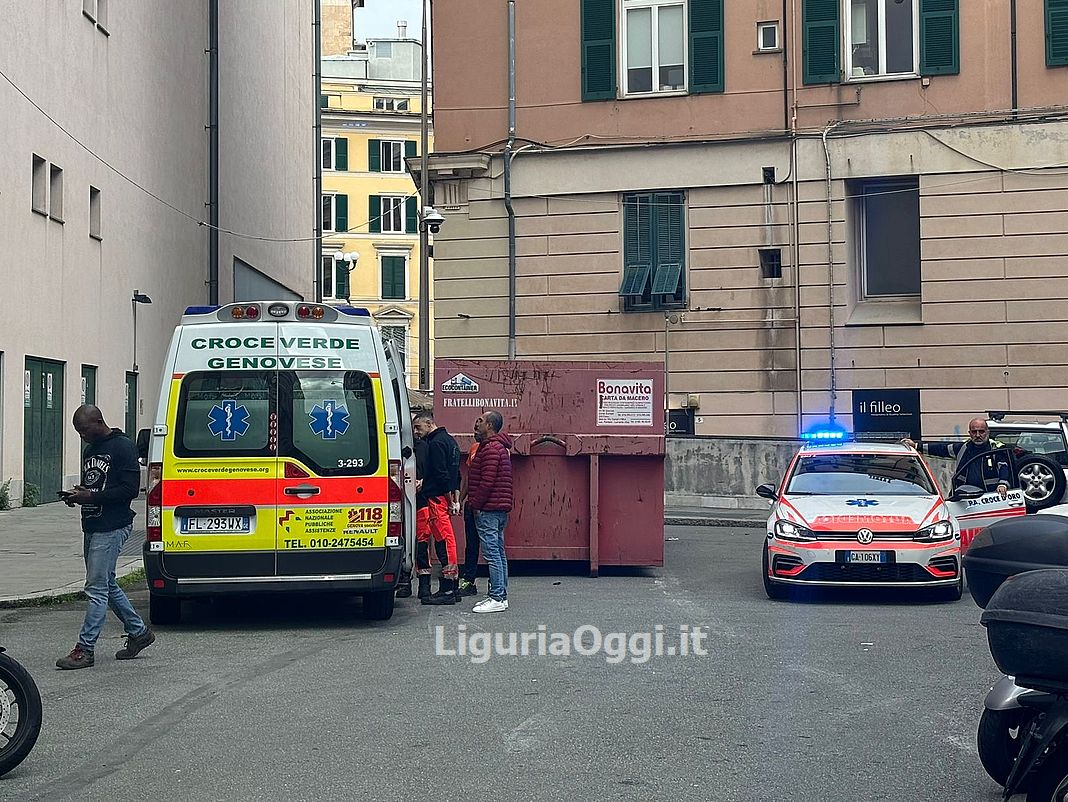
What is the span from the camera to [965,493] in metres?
13.9

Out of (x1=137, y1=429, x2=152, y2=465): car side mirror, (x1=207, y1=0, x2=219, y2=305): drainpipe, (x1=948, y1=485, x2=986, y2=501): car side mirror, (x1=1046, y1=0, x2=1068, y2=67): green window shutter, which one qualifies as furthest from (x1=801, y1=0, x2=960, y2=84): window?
(x1=207, y1=0, x2=219, y2=305): drainpipe

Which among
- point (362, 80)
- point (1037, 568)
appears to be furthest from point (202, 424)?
point (362, 80)

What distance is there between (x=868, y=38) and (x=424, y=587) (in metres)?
16.7

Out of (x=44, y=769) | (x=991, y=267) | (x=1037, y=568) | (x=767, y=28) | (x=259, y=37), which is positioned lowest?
(x=44, y=769)

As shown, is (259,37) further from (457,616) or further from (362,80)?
(457,616)

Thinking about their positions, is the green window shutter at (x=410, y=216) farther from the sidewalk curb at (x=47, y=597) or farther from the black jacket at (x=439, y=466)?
the black jacket at (x=439, y=466)

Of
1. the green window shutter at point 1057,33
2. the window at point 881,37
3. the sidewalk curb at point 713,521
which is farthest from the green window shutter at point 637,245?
the green window shutter at point 1057,33

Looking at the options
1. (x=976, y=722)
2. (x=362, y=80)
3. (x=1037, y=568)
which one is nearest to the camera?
(x=1037, y=568)

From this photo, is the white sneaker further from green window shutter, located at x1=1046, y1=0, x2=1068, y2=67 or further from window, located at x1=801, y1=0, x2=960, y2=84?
green window shutter, located at x1=1046, y1=0, x2=1068, y2=67

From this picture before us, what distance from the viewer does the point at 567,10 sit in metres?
27.2

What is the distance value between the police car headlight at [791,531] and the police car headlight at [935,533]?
943 millimetres

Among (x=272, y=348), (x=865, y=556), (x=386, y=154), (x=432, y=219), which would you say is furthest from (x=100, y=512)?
(x=386, y=154)

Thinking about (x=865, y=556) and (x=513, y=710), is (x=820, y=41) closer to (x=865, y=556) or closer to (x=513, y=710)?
(x=865, y=556)

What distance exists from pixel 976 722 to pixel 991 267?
60.8ft
